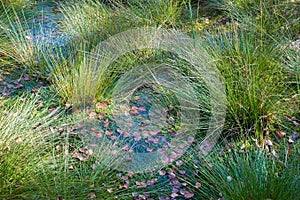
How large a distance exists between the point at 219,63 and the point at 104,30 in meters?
Answer: 1.37

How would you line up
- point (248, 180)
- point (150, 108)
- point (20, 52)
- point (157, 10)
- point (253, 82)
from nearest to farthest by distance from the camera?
point (248, 180) → point (253, 82) → point (150, 108) → point (20, 52) → point (157, 10)

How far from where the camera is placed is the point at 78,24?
4.15m

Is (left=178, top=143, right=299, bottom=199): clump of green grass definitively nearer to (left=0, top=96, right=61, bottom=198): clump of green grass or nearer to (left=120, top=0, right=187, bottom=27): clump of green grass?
(left=0, top=96, right=61, bottom=198): clump of green grass

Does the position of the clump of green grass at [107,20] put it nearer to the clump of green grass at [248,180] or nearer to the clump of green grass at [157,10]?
the clump of green grass at [157,10]

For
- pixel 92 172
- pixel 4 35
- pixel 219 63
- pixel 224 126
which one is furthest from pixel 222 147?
pixel 4 35

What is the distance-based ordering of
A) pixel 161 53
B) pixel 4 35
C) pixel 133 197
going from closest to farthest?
pixel 133 197 < pixel 161 53 < pixel 4 35

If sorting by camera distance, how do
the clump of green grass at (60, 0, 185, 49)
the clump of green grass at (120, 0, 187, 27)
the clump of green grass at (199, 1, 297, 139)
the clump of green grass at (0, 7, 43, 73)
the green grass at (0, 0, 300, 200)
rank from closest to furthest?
the green grass at (0, 0, 300, 200) < the clump of green grass at (199, 1, 297, 139) < the clump of green grass at (0, 7, 43, 73) < the clump of green grass at (60, 0, 185, 49) < the clump of green grass at (120, 0, 187, 27)

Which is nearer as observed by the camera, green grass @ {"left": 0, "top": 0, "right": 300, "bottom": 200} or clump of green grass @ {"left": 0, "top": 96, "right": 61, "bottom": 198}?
clump of green grass @ {"left": 0, "top": 96, "right": 61, "bottom": 198}

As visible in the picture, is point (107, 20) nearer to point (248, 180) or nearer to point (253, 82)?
point (253, 82)

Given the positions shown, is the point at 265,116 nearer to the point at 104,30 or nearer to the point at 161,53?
the point at 161,53

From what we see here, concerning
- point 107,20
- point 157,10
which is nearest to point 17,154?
point 107,20

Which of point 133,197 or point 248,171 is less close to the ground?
point 248,171

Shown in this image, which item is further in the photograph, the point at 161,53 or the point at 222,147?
the point at 161,53

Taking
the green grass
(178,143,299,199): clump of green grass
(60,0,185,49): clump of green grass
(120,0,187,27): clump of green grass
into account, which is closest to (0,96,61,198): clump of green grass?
the green grass
